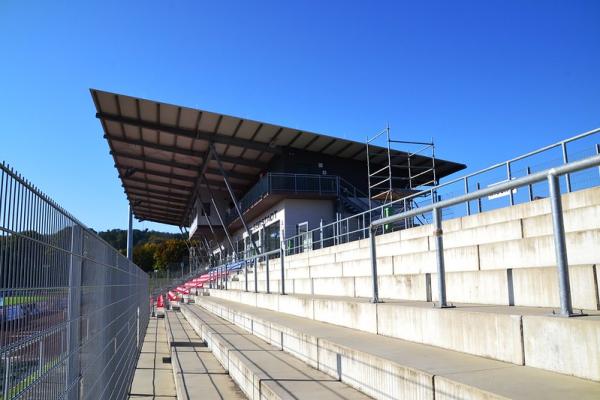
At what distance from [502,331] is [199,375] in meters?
5.06

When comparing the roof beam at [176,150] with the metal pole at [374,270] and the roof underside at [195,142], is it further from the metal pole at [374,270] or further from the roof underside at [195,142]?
the metal pole at [374,270]

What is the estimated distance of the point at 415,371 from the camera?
3740 millimetres

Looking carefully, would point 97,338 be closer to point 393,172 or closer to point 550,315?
point 550,315

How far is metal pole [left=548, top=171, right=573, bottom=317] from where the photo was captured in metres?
3.52

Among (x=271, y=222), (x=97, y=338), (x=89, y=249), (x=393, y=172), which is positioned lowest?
(x=97, y=338)

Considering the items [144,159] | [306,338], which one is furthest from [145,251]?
[306,338]

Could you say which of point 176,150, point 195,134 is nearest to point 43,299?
point 195,134

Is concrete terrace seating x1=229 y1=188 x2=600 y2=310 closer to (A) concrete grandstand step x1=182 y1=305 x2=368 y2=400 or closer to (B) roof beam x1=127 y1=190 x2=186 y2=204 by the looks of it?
(A) concrete grandstand step x1=182 y1=305 x2=368 y2=400

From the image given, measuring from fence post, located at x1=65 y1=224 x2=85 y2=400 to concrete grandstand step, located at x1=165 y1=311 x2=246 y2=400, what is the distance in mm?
2732

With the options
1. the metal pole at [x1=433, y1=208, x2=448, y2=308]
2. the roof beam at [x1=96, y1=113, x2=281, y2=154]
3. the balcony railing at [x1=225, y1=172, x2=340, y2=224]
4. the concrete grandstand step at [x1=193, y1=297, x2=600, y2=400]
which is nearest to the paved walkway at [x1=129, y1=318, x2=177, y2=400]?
the concrete grandstand step at [x1=193, y1=297, x2=600, y2=400]

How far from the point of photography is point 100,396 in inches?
203

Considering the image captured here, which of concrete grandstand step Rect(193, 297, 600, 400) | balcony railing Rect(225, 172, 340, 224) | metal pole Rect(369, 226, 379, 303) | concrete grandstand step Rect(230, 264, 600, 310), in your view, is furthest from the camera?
balcony railing Rect(225, 172, 340, 224)

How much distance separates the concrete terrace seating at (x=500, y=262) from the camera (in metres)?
4.58

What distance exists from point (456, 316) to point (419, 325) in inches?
24.8
